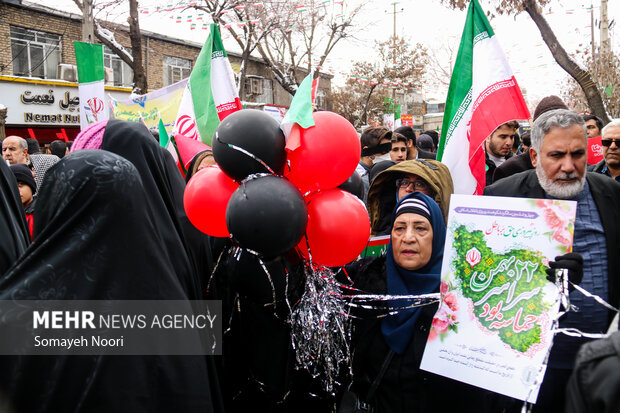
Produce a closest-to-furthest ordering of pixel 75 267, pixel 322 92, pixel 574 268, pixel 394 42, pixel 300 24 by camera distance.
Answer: pixel 75 267 < pixel 574 268 < pixel 300 24 < pixel 394 42 < pixel 322 92

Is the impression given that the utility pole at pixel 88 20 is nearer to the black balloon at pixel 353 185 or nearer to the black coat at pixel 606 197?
the black balloon at pixel 353 185

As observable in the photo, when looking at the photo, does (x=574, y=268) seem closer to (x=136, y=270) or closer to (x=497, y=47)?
(x=136, y=270)

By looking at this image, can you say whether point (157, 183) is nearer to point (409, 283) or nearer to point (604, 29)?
point (409, 283)

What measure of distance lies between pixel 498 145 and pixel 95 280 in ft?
14.0

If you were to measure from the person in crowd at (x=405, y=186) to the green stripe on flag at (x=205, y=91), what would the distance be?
1.68 m

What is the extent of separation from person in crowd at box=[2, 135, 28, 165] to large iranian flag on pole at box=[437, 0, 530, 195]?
4.72 meters

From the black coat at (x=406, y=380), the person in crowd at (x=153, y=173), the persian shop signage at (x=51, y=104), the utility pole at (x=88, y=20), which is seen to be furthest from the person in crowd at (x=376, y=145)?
the persian shop signage at (x=51, y=104)

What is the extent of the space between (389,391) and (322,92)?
32014 mm

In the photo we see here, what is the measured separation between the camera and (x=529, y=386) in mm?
1634

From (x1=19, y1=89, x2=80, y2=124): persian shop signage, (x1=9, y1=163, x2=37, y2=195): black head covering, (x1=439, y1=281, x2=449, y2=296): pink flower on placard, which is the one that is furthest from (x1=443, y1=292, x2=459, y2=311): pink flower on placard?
(x1=19, y1=89, x2=80, y2=124): persian shop signage

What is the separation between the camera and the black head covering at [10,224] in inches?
77.6

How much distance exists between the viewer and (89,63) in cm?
675

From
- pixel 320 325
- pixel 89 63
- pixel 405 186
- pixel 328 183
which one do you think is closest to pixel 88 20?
pixel 89 63

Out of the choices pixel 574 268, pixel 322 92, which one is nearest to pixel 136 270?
pixel 574 268
